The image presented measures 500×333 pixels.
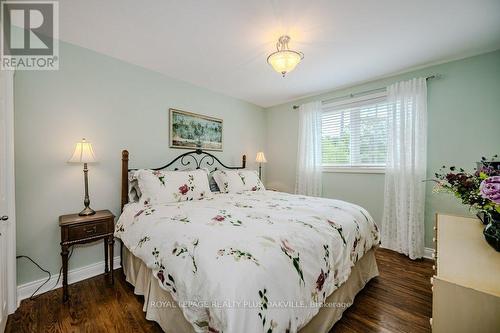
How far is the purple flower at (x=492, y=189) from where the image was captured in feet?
3.11

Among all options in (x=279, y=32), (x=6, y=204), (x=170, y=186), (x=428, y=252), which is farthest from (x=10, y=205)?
(x=428, y=252)

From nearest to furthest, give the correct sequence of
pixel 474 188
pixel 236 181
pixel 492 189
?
pixel 492 189, pixel 474 188, pixel 236 181

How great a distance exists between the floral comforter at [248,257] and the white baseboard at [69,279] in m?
0.73

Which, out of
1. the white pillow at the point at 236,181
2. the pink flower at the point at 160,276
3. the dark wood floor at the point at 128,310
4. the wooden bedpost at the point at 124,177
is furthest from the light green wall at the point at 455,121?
the wooden bedpost at the point at 124,177

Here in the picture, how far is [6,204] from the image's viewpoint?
1.54m

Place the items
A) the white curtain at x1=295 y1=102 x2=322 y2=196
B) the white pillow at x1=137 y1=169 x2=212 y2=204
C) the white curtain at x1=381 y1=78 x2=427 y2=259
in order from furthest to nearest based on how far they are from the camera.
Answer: the white curtain at x1=295 y1=102 x2=322 y2=196, the white curtain at x1=381 y1=78 x2=427 y2=259, the white pillow at x1=137 y1=169 x2=212 y2=204

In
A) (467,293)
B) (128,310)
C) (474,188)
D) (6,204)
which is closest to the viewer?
(467,293)

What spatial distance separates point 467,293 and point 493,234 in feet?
2.05

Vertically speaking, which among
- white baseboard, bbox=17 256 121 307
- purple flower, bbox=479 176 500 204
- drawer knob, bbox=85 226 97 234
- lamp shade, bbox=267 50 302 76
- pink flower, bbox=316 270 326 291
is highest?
lamp shade, bbox=267 50 302 76

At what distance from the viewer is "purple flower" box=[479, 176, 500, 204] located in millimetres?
947

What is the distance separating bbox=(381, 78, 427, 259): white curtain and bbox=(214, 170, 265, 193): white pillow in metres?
1.82

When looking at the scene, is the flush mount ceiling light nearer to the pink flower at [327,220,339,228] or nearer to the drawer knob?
the pink flower at [327,220,339,228]

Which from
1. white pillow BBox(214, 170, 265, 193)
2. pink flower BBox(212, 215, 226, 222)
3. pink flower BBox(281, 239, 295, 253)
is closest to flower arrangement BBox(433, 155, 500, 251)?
pink flower BBox(281, 239, 295, 253)

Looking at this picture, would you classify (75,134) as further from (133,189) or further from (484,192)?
(484,192)
